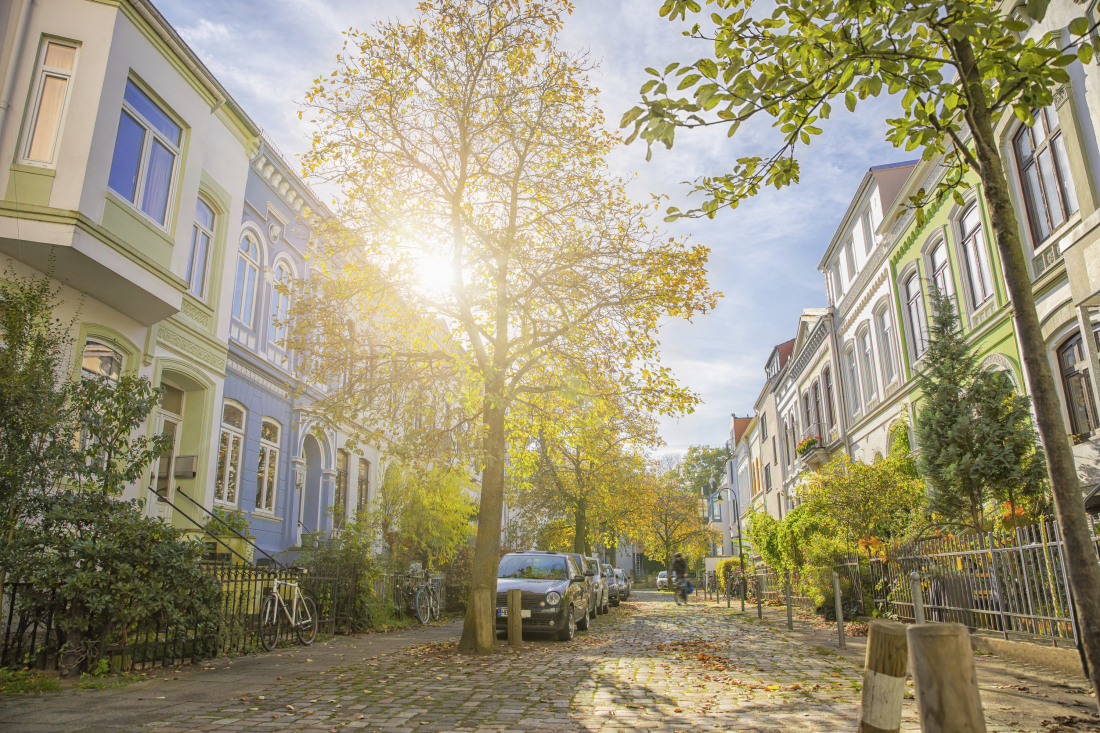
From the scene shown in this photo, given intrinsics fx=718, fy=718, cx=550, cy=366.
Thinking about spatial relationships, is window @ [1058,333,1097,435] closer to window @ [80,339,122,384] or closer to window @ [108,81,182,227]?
window @ [108,81,182,227]

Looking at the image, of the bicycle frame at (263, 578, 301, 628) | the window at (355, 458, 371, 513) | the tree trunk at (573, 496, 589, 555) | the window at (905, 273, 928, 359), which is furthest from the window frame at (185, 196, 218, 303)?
the tree trunk at (573, 496, 589, 555)

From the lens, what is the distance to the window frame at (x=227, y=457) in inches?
622

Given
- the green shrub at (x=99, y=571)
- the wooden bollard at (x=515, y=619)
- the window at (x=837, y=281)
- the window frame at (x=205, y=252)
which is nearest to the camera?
the green shrub at (x=99, y=571)

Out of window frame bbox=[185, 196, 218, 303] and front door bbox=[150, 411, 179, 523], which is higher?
window frame bbox=[185, 196, 218, 303]

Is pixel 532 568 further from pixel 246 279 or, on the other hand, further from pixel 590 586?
pixel 246 279

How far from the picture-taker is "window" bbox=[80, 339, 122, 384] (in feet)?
38.9

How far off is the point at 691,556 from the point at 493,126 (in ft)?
199

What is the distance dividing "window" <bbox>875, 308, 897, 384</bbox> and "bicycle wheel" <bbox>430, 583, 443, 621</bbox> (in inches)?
573

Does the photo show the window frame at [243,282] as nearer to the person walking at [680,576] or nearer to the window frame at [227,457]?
the window frame at [227,457]

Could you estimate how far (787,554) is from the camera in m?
18.8

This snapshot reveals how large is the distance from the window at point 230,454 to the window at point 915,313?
17.3 meters

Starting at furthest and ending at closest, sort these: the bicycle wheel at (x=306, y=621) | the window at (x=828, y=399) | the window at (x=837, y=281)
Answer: the window at (x=828, y=399) → the window at (x=837, y=281) → the bicycle wheel at (x=306, y=621)

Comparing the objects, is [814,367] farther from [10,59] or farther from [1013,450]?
[10,59]

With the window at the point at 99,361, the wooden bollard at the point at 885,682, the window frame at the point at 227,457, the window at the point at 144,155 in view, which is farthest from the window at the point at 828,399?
the wooden bollard at the point at 885,682
